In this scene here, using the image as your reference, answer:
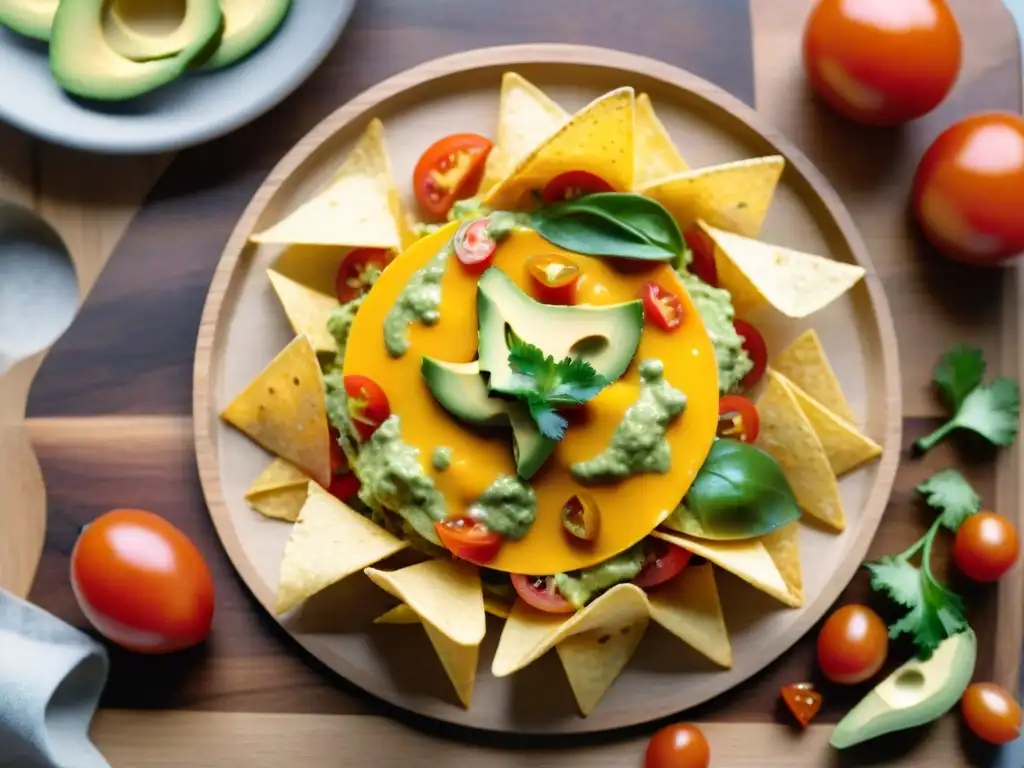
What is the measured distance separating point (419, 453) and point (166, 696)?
92 cm

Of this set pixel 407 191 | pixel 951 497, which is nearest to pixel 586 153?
pixel 407 191

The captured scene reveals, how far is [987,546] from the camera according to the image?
2.70 metres

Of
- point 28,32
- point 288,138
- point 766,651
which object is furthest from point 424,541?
point 28,32

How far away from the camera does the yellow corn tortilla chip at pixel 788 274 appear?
264 centimetres

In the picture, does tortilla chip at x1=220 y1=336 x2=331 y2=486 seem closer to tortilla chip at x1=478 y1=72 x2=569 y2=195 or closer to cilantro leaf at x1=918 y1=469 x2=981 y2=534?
tortilla chip at x1=478 y1=72 x2=569 y2=195

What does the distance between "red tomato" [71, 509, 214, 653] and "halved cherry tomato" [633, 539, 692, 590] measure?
1.05 m

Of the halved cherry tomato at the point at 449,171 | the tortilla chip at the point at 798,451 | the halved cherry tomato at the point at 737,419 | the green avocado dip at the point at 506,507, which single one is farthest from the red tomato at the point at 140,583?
the tortilla chip at the point at 798,451

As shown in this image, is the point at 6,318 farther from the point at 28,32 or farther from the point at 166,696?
the point at 166,696

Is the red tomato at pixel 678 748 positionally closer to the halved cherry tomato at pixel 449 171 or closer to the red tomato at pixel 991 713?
the red tomato at pixel 991 713

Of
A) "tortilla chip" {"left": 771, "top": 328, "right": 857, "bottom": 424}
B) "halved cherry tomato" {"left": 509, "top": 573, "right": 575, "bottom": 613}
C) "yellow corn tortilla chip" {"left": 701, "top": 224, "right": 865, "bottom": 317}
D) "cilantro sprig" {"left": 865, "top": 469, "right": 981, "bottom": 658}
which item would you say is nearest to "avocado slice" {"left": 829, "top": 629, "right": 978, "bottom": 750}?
"cilantro sprig" {"left": 865, "top": 469, "right": 981, "bottom": 658}

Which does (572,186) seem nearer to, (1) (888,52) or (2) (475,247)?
(2) (475,247)

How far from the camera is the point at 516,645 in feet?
8.39

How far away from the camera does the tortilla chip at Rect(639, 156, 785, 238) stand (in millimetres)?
2617

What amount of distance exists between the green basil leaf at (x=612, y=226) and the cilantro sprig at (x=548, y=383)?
340mm
